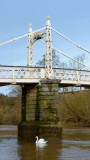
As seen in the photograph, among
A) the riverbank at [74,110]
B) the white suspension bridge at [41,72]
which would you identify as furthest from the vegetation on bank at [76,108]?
the white suspension bridge at [41,72]

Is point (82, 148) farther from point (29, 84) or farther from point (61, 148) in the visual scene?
point (29, 84)

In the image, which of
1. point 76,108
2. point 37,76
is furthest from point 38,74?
point 76,108

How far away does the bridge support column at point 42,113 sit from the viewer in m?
29.0

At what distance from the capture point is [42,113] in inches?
1156

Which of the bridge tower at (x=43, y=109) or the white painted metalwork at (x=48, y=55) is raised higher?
the white painted metalwork at (x=48, y=55)

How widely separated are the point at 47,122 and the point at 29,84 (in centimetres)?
377

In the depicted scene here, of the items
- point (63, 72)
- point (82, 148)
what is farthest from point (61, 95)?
point (82, 148)

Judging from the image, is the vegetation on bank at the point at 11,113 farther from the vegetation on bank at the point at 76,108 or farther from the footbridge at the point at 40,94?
the footbridge at the point at 40,94

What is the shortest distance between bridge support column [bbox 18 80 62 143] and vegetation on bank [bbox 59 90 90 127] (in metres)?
21.1

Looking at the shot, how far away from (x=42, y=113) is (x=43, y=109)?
12.8 inches

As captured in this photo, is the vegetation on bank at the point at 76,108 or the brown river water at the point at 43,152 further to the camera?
the vegetation on bank at the point at 76,108

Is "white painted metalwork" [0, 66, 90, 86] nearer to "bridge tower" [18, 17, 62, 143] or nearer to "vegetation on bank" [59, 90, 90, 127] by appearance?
"bridge tower" [18, 17, 62, 143]

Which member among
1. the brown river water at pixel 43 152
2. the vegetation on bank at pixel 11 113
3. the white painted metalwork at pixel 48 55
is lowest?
the brown river water at pixel 43 152

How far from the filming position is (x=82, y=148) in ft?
88.1
